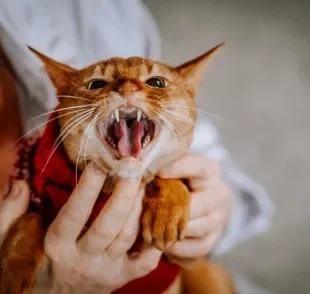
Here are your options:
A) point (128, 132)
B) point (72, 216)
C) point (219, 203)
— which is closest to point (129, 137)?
point (128, 132)

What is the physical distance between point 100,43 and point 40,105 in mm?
127

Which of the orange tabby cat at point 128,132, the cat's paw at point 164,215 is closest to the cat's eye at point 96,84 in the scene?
the orange tabby cat at point 128,132

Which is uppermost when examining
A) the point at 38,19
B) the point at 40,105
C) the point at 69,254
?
the point at 38,19

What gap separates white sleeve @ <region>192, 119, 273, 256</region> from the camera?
1.88 ft

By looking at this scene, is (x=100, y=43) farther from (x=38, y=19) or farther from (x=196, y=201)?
(x=196, y=201)

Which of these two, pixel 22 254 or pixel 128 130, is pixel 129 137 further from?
pixel 22 254

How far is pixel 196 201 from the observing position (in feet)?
1.69

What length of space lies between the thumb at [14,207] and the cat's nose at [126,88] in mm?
181

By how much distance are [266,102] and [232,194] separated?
0.15 metres

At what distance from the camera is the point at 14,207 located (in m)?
0.49

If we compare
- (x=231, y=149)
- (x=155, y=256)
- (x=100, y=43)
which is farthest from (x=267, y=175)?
(x=100, y=43)

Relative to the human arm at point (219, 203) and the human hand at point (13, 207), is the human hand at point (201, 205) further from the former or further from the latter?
the human hand at point (13, 207)

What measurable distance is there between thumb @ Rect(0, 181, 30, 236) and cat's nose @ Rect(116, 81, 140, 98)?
7.1 inches

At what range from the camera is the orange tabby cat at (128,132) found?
393mm
